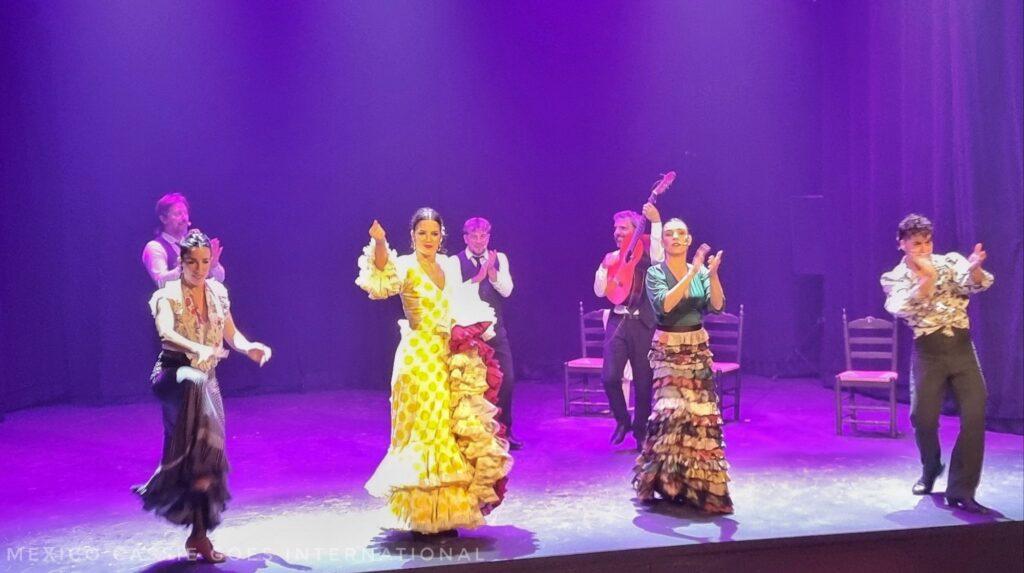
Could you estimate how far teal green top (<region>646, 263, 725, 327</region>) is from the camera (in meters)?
4.78

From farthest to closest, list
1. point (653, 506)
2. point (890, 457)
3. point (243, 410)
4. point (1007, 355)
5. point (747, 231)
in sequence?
point (747, 231) < point (243, 410) < point (1007, 355) < point (890, 457) < point (653, 506)

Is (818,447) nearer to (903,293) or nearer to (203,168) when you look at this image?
(903,293)

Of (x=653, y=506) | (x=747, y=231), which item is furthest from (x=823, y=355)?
(x=653, y=506)

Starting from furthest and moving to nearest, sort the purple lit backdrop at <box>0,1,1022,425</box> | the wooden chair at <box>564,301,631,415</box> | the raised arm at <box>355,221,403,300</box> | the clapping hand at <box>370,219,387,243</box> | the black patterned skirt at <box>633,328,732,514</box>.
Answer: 1. the purple lit backdrop at <box>0,1,1022,425</box>
2. the wooden chair at <box>564,301,631,415</box>
3. the black patterned skirt at <box>633,328,732,514</box>
4. the raised arm at <box>355,221,403,300</box>
5. the clapping hand at <box>370,219,387,243</box>

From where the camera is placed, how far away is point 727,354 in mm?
8977

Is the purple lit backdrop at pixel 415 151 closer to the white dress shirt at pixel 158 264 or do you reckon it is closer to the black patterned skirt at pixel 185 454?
the white dress shirt at pixel 158 264

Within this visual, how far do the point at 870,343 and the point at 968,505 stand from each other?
3.23m

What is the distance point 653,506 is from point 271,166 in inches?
200

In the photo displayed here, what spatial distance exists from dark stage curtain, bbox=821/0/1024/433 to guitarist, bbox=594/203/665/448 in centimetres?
250

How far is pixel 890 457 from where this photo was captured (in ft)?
19.5

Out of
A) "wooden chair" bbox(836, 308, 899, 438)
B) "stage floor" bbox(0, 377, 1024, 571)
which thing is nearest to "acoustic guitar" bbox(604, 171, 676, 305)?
"stage floor" bbox(0, 377, 1024, 571)

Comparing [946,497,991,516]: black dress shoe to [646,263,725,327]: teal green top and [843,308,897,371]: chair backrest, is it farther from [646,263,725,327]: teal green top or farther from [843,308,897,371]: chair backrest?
[843,308,897,371]: chair backrest

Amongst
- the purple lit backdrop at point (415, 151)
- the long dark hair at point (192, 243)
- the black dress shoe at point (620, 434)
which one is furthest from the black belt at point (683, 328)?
the purple lit backdrop at point (415, 151)

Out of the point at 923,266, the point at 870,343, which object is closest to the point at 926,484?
the point at 923,266
